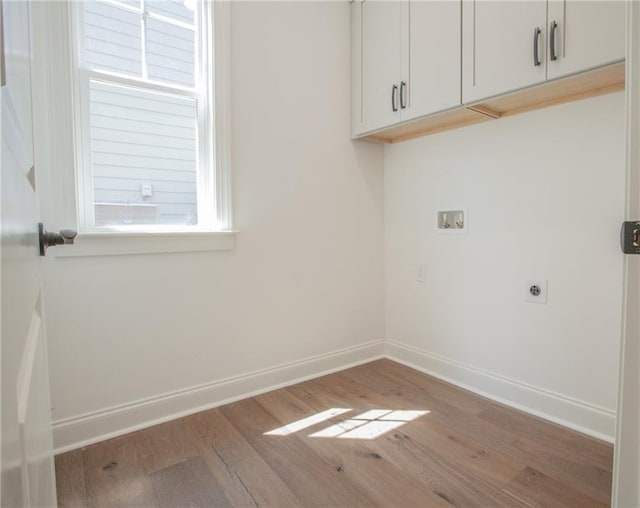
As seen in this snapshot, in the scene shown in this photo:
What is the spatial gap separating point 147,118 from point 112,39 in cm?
38

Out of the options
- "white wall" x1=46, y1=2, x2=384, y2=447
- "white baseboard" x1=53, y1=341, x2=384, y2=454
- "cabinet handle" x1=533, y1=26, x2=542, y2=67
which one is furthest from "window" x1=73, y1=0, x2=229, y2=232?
"cabinet handle" x1=533, y1=26, x2=542, y2=67

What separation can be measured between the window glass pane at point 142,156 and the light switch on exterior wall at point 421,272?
1504mm

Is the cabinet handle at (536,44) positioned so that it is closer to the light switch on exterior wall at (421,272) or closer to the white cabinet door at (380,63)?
the white cabinet door at (380,63)

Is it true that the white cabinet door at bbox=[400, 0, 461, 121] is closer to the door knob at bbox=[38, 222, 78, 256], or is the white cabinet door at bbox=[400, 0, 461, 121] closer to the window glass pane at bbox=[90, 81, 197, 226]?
the window glass pane at bbox=[90, 81, 197, 226]

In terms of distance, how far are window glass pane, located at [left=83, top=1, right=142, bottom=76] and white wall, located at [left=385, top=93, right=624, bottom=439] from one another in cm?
172

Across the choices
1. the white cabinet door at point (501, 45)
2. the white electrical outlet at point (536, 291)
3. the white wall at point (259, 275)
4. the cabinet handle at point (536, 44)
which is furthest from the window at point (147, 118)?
the white electrical outlet at point (536, 291)

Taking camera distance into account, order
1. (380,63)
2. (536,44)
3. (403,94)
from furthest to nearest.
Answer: (380,63), (403,94), (536,44)

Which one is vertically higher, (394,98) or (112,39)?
(112,39)

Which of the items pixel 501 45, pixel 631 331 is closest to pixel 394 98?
pixel 501 45

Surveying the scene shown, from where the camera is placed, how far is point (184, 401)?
6.40 feet

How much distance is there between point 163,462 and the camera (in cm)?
157

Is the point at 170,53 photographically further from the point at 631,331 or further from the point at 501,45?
the point at 631,331

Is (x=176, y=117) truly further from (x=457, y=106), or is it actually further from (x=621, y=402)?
(x=621, y=402)

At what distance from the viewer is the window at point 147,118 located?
170 centimetres
